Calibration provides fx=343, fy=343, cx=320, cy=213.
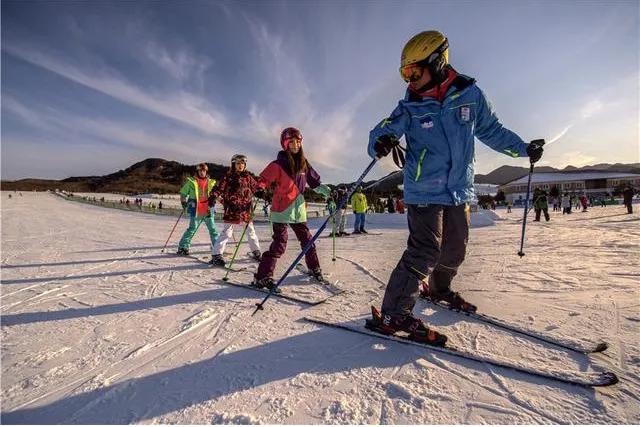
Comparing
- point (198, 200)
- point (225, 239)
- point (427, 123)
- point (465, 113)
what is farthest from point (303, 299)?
point (198, 200)

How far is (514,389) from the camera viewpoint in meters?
1.93

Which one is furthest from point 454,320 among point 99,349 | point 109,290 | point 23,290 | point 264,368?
point 23,290

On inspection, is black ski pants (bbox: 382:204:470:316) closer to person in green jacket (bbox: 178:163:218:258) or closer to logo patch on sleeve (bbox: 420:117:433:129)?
logo patch on sleeve (bbox: 420:117:433:129)

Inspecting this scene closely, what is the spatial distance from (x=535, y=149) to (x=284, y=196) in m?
2.83

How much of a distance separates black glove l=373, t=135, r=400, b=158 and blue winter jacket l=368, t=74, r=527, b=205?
0.18 ft

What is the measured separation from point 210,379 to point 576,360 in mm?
2354

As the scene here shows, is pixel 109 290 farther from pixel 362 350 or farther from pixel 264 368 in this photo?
pixel 362 350

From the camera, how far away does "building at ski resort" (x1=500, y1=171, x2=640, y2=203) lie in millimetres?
71312

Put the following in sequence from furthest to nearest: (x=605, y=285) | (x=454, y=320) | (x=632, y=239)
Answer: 1. (x=632, y=239)
2. (x=605, y=285)
3. (x=454, y=320)

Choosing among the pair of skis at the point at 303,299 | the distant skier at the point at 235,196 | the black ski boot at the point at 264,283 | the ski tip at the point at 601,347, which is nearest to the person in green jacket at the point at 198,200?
the distant skier at the point at 235,196

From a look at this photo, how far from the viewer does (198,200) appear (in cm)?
702

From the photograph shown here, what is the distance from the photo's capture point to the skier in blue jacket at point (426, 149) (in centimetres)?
261

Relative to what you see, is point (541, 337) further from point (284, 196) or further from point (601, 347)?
point (284, 196)

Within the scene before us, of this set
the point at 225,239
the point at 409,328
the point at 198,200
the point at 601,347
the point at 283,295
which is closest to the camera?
the point at 601,347
